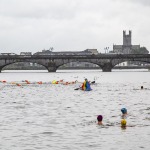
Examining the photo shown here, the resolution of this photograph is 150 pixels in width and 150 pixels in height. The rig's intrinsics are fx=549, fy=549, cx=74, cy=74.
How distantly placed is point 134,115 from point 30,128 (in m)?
9.97

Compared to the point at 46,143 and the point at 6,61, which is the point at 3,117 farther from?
the point at 6,61

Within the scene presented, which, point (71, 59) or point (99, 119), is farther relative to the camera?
point (71, 59)

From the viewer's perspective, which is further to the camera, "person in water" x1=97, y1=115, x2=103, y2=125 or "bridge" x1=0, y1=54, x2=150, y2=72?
"bridge" x1=0, y1=54, x2=150, y2=72

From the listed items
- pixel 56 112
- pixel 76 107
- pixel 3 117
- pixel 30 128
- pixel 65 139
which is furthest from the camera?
pixel 76 107

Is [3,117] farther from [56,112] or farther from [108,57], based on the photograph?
[108,57]

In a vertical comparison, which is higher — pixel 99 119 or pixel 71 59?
pixel 71 59

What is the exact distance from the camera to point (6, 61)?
18638 centimetres

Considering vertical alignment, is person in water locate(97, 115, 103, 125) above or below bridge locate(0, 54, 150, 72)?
below

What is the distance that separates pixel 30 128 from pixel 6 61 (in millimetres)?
155228

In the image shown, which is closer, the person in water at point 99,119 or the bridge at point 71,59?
the person in water at point 99,119

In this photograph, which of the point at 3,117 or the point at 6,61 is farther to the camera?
the point at 6,61

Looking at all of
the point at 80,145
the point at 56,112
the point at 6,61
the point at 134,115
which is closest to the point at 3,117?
the point at 56,112

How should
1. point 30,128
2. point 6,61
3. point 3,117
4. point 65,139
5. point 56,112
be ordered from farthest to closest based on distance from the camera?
1. point 6,61
2. point 56,112
3. point 3,117
4. point 30,128
5. point 65,139

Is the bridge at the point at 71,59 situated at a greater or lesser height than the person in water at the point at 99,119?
greater
